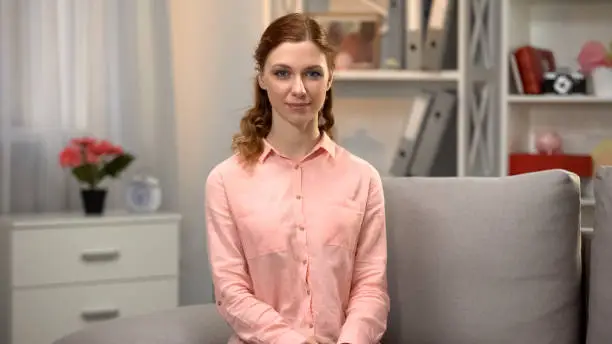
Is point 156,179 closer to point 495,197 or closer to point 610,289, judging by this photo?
point 495,197

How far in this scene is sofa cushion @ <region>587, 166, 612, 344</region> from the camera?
168 centimetres

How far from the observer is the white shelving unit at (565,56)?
2.99 meters

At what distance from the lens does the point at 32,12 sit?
283 cm

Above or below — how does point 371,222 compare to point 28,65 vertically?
below

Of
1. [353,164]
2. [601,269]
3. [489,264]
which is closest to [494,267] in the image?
[489,264]

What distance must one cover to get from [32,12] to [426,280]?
1.72 meters

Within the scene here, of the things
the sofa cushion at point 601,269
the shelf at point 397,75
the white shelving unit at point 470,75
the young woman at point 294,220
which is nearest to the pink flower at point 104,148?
the white shelving unit at point 470,75

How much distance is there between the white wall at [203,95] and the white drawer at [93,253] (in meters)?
0.43

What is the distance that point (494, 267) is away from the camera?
1.74m

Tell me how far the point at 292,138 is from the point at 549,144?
1553mm

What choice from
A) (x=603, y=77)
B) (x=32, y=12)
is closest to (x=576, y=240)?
(x=603, y=77)

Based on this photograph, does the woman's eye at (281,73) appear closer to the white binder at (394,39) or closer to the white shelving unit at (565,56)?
the white binder at (394,39)

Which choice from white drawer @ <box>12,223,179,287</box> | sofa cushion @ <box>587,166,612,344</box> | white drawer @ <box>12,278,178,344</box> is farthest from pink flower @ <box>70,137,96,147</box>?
sofa cushion @ <box>587,166,612,344</box>

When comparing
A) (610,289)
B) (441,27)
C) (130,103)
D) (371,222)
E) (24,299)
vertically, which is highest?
(441,27)
